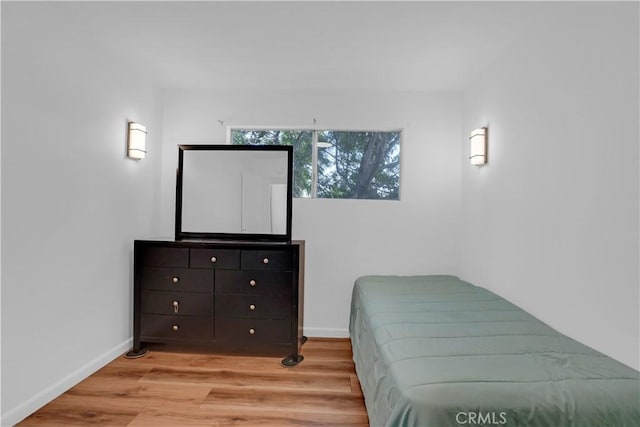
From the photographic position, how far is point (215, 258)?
2.52 meters

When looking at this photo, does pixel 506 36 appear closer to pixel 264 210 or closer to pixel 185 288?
pixel 264 210

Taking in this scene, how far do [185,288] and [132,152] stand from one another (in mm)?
1136

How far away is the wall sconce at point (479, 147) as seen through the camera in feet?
8.42

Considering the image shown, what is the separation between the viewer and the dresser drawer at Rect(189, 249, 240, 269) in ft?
8.25

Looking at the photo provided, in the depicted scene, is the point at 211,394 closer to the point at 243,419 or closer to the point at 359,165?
the point at 243,419

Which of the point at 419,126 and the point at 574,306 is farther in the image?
the point at 419,126

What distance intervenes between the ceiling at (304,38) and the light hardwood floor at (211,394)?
2.19 meters

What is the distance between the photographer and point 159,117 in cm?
303

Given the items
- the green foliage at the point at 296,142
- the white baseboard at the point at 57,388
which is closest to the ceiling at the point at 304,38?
the green foliage at the point at 296,142

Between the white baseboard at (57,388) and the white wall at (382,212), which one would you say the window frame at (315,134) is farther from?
the white baseboard at (57,388)

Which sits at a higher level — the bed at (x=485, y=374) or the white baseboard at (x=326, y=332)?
the bed at (x=485, y=374)

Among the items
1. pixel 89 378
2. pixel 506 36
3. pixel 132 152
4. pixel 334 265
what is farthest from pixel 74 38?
pixel 506 36

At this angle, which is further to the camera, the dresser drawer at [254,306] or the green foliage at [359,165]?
the green foliage at [359,165]

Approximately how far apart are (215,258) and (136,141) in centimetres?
111
